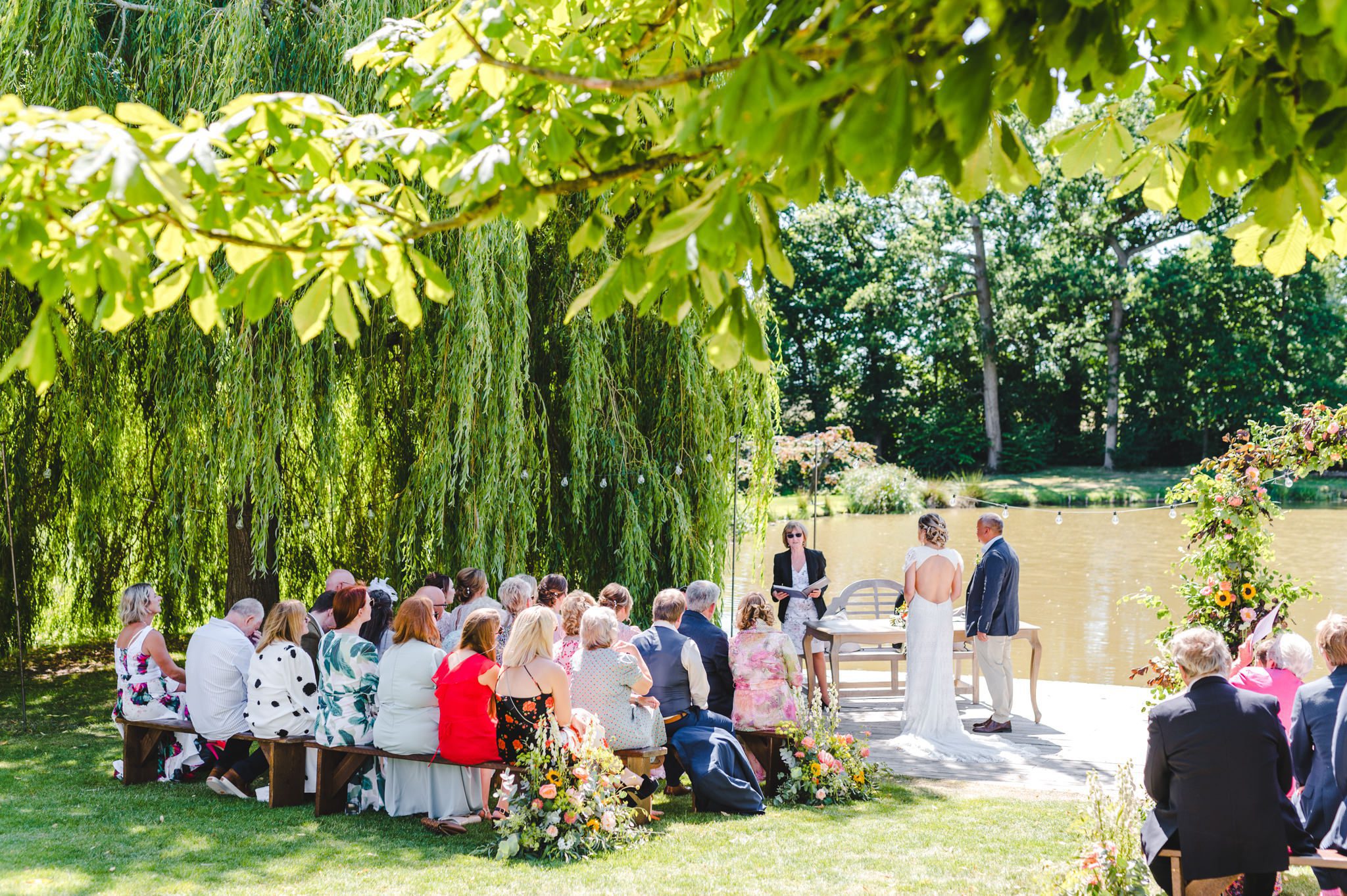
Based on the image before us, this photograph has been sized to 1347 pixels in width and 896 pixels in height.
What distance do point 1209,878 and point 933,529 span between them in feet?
12.8

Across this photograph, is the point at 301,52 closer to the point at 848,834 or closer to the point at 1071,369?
the point at 848,834

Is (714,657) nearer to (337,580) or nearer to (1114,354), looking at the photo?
(337,580)

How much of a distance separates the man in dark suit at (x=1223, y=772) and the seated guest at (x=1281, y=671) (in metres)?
1.26

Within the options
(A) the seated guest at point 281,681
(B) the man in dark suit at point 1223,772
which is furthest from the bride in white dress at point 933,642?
(A) the seated guest at point 281,681

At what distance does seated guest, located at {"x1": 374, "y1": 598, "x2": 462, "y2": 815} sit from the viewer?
19.9ft

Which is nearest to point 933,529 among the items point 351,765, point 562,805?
point 562,805

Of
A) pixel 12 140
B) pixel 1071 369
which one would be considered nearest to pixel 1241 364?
pixel 1071 369

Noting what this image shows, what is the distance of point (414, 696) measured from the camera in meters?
6.07

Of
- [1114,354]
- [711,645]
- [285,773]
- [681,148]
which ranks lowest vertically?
[285,773]

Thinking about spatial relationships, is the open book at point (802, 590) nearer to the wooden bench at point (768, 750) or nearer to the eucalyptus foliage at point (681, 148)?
the wooden bench at point (768, 750)

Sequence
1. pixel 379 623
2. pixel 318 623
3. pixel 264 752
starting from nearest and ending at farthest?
pixel 264 752 → pixel 379 623 → pixel 318 623

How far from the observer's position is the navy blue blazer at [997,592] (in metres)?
8.34

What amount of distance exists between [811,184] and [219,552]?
915cm

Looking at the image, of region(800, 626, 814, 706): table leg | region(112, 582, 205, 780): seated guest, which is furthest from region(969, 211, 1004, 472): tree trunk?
A: region(112, 582, 205, 780): seated guest
